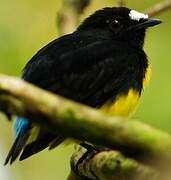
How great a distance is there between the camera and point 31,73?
3.44 meters

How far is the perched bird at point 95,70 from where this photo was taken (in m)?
3.24

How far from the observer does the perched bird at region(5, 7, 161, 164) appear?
324 centimetres

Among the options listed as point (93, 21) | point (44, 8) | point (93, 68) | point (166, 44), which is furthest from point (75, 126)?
point (44, 8)

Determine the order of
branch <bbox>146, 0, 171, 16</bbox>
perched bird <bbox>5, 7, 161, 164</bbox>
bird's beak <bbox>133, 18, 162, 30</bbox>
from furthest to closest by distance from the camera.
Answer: bird's beak <bbox>133, 18, 162, 30</bbox> → branch <bbox>146, 0, 171, 16</bbox> → perched bird <bbox>5, 7, 161, 164</bbox>

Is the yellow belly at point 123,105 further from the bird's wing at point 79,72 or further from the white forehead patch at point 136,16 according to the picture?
the white forehead patch at point 136,16

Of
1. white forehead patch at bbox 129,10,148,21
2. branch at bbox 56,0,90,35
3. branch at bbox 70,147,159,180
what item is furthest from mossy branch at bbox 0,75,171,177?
branch at bbox 56,0,90,35

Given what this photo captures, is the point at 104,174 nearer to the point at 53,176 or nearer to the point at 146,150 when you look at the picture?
the point at 146,150

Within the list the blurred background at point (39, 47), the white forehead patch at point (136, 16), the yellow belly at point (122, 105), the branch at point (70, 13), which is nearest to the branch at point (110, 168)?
the yellow belly at point (122, 105)

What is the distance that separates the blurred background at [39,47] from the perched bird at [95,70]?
16.2 inches

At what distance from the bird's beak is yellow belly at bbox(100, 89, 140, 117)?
70 centimetres

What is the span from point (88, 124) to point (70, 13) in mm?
3236

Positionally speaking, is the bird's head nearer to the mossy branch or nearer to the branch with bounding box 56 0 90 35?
the branch with bounding box 56 0 90 35

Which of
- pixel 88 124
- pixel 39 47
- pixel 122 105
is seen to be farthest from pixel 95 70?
pixel 88 124

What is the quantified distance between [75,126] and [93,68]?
2.23 meters
